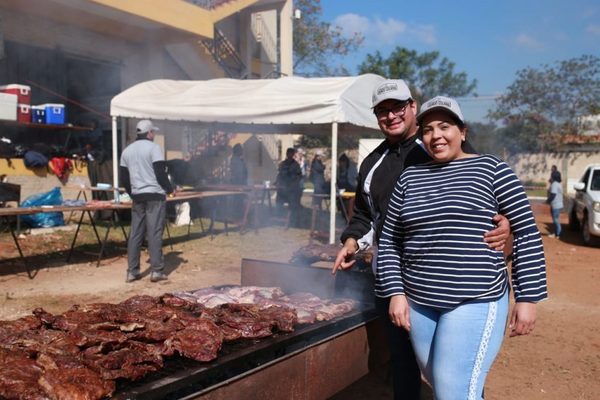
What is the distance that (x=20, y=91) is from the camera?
10.4 meters

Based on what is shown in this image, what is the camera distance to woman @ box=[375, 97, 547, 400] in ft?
7.30

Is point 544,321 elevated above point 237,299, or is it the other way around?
point 237,299

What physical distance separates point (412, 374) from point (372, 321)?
2.15 ft

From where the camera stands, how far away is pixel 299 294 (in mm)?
4027

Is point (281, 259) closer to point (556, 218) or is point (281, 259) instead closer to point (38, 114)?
point (38, 114)

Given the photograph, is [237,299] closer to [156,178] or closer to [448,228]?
[448,228]

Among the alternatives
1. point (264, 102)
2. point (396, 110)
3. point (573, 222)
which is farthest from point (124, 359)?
point (573, 222)

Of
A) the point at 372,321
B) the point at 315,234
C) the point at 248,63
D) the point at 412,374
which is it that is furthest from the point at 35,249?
the point at 248,63

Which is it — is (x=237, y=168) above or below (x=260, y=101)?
below

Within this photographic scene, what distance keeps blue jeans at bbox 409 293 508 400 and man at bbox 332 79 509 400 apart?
46 cm

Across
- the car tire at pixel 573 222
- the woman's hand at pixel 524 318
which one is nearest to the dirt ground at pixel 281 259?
the car tire at pixel 573 222

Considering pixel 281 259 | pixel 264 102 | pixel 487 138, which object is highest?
pixel 487 138

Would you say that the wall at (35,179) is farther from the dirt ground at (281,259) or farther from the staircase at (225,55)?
the staircase at (225,55)

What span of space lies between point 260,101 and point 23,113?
5.36m
